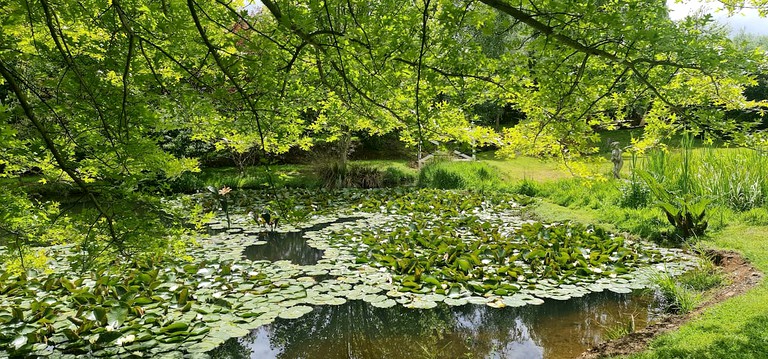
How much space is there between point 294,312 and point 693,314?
306 cm

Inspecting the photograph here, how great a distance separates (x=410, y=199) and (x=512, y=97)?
18.0ft

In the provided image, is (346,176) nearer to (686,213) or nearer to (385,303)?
(686,213)

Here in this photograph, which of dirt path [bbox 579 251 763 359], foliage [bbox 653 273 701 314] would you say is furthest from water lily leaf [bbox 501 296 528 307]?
foliage [bbox 653 273 701 314]

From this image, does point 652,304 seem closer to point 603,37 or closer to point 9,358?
point 603,37

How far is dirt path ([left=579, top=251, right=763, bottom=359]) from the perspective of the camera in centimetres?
313

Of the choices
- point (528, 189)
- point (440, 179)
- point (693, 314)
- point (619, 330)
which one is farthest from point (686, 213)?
point (440, 179)

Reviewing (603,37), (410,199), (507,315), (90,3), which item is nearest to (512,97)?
(603,37)

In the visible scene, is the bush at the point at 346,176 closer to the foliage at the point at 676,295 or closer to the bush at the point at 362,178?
the bush at the point at 362,178

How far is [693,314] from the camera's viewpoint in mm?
3432

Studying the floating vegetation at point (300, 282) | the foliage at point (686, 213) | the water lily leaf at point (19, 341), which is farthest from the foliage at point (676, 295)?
the water lily leaf at point (19, 341)

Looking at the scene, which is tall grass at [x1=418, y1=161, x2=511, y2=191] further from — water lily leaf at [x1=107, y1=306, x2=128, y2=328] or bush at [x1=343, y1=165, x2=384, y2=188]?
water lily leaf at [x1=107, y1=306, x2=128, y2=328]

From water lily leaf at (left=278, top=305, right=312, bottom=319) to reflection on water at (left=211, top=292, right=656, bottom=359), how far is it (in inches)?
8.3

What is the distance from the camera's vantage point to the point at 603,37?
9.45ft

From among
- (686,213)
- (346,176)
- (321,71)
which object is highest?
(321,71)
